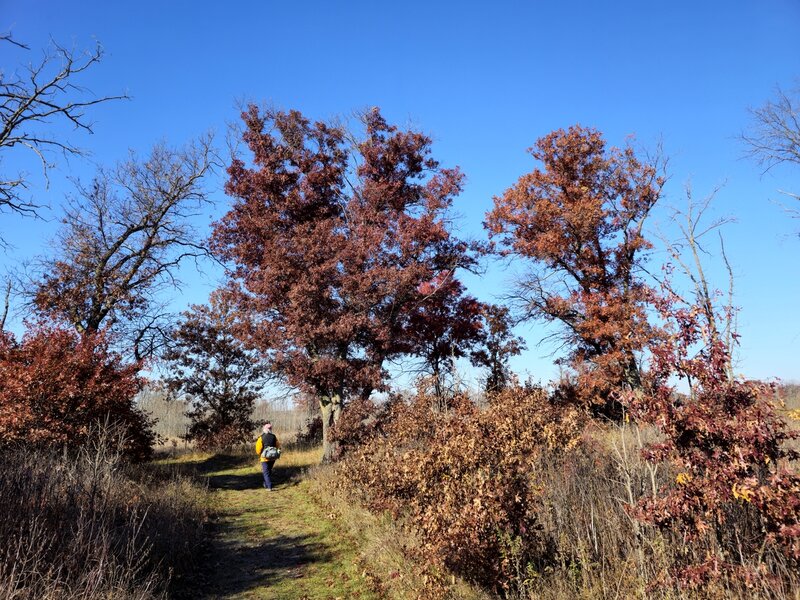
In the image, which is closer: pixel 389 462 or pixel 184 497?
pixel 389 462

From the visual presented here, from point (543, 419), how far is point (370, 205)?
52.8 ft

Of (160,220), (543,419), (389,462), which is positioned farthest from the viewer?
(160,220)

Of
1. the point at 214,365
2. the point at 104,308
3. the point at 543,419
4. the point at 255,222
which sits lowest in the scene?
the point at 543,419

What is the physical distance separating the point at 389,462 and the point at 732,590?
15.3 feet

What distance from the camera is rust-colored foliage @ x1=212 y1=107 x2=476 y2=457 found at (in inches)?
682

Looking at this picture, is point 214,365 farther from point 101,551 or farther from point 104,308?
point 101,551

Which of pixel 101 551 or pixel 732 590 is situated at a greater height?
pixel 101 551

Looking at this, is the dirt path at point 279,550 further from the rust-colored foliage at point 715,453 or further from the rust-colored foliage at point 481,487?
the rust-colored foliage at point 715,453

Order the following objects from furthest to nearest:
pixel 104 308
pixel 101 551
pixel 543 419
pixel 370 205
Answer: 1. pixel 370 205
2. pixel 104 308
3. pixel 543 419
4. pixel 101 551

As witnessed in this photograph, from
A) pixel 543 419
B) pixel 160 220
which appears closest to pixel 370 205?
pixel 160 220

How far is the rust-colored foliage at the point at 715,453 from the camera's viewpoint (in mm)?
3992

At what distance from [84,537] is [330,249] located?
42.6ft

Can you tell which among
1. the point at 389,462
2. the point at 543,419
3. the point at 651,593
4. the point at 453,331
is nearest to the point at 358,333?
the point at 453,331

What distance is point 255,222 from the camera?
19.5m
